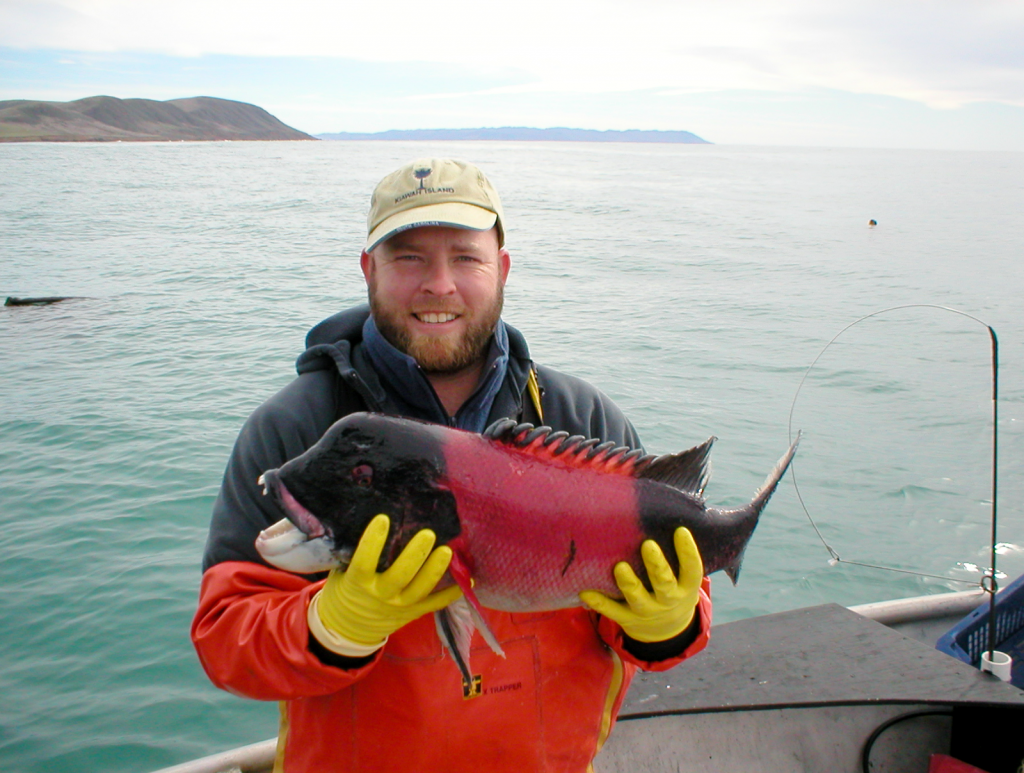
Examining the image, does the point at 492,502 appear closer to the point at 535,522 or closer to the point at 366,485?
the point at 535,522

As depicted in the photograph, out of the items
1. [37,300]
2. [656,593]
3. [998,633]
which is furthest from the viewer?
[37,300]

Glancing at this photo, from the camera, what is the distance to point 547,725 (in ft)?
7.82

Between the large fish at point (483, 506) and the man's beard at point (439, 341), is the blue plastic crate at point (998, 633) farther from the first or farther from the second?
the man's beard at point (439, 341)

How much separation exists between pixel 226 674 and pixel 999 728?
3351 mm

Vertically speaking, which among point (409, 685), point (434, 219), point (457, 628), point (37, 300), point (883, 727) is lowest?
point (37, 300)

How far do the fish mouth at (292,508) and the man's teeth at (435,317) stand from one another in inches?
33.6

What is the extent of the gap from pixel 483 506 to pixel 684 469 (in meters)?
0.64

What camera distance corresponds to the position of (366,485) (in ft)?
6.44

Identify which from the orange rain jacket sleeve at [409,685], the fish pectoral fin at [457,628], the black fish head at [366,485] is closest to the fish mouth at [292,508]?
the black fish head at [366,485]

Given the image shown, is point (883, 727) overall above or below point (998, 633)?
below

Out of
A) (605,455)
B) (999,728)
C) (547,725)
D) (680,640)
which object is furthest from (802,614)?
(605,455)

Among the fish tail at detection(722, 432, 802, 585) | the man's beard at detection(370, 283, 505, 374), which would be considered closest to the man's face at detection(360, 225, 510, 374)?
the man's beard at detection(370, 283, 505, 374)

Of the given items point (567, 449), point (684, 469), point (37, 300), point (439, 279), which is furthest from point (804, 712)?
point (37, 300)

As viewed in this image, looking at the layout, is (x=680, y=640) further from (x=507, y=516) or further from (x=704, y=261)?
(x=704, y=261)
